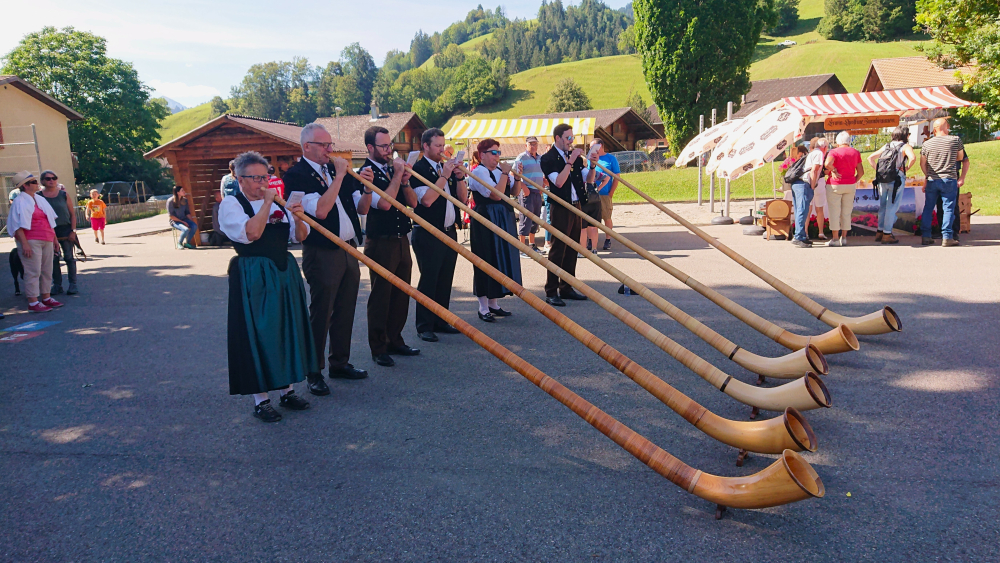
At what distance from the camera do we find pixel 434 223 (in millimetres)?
6137

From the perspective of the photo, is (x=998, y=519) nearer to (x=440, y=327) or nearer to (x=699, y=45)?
(x=440, y=327)

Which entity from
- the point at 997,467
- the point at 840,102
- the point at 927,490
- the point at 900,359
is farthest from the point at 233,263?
the point at 840,102

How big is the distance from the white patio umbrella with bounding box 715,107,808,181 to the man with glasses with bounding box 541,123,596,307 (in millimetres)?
4419

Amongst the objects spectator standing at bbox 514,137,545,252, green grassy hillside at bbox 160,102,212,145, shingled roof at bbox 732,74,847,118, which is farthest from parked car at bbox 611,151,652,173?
green grassy hillside at bbox 160,102,212,145

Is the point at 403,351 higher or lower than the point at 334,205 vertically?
lower

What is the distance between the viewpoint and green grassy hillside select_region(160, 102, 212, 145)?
134 m

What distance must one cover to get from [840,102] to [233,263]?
19.2m

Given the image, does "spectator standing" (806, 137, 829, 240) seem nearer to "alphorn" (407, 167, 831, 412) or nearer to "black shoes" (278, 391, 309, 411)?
"alphorn" (407, 167, 831, 412)

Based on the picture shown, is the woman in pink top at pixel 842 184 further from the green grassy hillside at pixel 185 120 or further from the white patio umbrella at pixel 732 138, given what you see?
the green grassy hillside at pixel 185 120

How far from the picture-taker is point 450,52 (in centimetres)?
15888

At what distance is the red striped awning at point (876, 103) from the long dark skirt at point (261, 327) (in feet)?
52.8

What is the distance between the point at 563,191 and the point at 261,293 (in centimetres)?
429

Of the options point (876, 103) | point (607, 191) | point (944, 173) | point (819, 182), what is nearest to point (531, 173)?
point (607, 191)

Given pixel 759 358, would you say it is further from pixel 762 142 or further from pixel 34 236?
pixel 34 236
